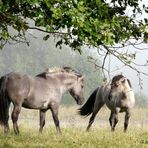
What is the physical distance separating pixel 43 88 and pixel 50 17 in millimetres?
7411

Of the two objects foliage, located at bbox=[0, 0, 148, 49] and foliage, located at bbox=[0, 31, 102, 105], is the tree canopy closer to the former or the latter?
foliage, located at bbox=[0, 0, 148, 49]

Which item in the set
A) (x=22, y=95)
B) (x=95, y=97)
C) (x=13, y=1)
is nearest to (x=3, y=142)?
(x=22, y=95)

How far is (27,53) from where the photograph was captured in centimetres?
8025

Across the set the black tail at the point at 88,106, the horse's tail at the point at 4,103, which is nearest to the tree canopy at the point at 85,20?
the horse's tail at the point at 4,103

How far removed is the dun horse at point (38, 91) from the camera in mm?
14312

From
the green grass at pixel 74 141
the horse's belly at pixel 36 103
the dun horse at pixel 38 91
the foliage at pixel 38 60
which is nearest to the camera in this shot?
the green grass at pixel 74 141

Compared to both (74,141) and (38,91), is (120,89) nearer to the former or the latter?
(38,91)

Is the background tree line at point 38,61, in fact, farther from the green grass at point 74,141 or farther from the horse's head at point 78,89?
the green grass at point 74,141

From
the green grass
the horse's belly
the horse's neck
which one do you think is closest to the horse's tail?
the green grass

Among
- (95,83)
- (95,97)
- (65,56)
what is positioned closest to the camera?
(95,97)

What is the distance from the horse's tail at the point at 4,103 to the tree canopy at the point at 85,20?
16.7 feet

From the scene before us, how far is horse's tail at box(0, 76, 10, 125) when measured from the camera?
14086 millimetres

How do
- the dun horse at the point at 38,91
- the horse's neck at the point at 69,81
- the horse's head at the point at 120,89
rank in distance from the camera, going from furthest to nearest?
the horse's head at the point at 120,89
the horse's neck at the point at 69,81
the dun horse at the point at 38,91

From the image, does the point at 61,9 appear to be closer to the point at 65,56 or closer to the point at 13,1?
the point at 13,1
